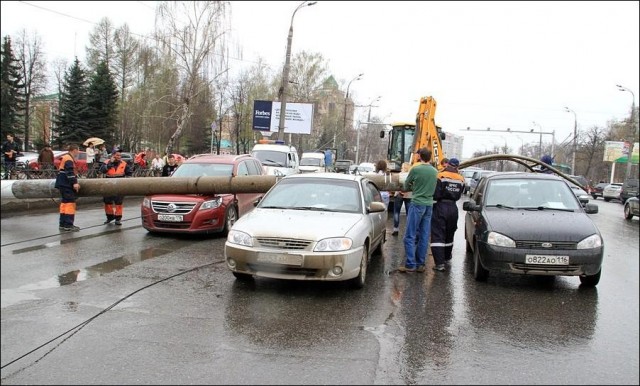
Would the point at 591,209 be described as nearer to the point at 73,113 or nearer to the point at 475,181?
the point at 475,181

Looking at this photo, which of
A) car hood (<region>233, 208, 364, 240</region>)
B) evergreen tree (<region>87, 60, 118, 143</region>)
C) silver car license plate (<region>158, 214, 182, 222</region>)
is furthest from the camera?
evergreen tree (<region>87, 60, 118, 143</region>)

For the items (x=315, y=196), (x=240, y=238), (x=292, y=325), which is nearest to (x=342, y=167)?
(x=315, y=196)

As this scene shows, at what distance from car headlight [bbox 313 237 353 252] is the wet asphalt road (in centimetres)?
63

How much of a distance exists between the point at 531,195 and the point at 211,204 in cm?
584

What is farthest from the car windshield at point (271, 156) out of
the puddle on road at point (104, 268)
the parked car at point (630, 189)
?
the parked car at point (630, 189)

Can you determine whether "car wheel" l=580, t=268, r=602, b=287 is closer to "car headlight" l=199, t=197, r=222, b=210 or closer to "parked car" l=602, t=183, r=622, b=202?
"car headlight" l=199, t=197, r=222, b=210

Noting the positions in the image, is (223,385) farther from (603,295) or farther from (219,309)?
(603,295)

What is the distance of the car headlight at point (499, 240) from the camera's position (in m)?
6.42

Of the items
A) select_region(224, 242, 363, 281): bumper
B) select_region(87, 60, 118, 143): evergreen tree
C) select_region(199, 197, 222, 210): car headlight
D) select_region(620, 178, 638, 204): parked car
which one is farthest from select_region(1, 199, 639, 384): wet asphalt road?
select_region(87, 60, 118, 143): evergreen tree

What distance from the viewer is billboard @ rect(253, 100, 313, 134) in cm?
3650

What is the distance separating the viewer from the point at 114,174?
10438mm

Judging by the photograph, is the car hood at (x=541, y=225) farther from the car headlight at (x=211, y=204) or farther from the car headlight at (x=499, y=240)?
the car headlight at (x=211, y=204)

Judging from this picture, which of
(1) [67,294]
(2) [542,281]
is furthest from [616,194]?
(1) [67,294]

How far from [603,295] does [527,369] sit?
3.04 m
